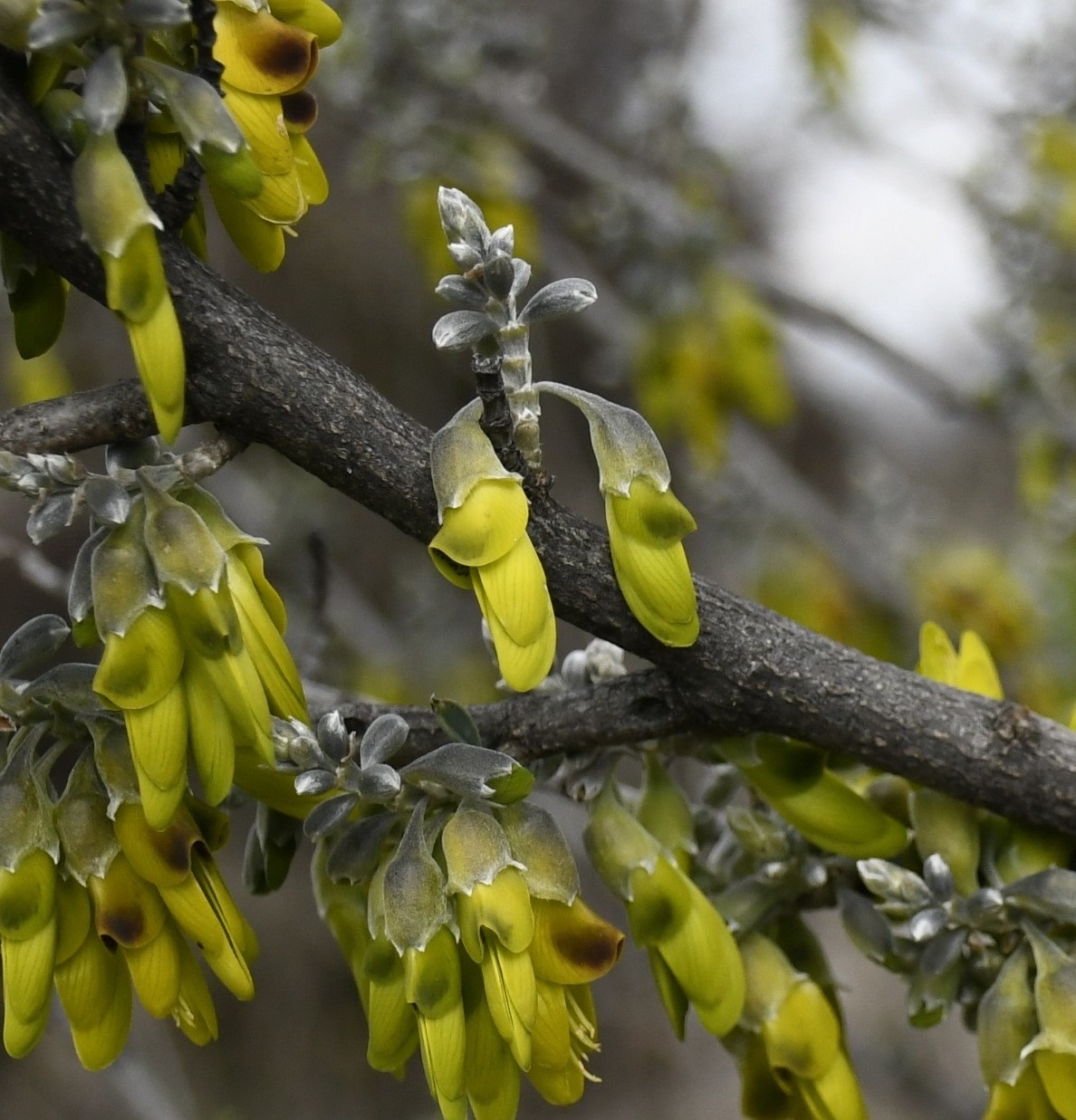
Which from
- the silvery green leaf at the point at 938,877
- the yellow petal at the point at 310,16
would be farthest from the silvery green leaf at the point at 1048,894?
the yellow petal at the point at 310,16

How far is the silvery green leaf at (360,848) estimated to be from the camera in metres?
0.75

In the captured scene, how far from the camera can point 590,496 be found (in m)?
4.23

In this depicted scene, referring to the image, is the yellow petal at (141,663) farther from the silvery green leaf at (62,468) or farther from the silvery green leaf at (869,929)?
the silvery green leaf at (869,929)

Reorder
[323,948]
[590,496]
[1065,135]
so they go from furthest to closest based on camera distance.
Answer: [590,496] → [323,948] → [1065,135]

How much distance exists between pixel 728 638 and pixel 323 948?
340 centimetres

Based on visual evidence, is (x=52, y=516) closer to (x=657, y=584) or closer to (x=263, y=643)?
(x=263, y=643)

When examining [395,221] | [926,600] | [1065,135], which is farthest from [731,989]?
[395,221]

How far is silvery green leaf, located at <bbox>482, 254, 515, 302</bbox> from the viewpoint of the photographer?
68 cm

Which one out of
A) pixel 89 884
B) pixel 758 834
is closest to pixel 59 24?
pixel 89 884

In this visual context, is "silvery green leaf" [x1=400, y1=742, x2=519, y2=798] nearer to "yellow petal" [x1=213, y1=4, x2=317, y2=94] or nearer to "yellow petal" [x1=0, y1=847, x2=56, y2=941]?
"yellow petal" [x1=0, y1=847, x2=56, y2=941]

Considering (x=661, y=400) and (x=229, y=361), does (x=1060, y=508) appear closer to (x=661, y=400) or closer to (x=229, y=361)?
(x=661, y=400)

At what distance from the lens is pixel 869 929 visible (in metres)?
0.88

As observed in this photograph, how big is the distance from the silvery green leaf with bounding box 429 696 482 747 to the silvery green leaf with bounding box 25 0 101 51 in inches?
16.7

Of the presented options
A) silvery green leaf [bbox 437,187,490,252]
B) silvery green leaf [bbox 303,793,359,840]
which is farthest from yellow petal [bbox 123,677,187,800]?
silvery green leaf [bbox 437,187,490,252]
